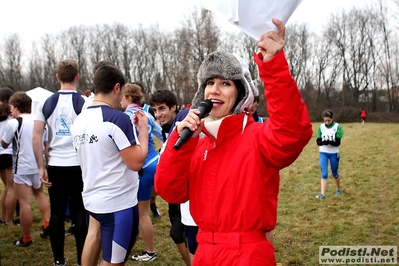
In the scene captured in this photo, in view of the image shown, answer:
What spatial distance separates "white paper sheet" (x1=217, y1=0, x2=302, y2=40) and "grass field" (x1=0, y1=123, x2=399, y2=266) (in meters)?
3.77

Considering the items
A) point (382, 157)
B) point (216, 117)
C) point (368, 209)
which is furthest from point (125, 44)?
point (216, 117)

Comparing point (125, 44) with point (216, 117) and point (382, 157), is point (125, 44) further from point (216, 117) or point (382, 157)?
point (216, 117)

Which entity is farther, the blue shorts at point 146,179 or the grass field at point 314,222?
the grass field at point 314,222

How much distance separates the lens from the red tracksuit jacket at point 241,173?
165 centimetres

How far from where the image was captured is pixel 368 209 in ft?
23.4

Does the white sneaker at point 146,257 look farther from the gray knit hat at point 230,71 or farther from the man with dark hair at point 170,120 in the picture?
the gray knit hat at point 230,71

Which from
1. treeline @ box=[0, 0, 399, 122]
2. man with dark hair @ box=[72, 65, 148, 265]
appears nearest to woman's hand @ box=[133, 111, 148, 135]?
man with dark hair @ box=[72, 65, 148, 265]

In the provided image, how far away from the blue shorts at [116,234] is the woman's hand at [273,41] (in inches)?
82.1

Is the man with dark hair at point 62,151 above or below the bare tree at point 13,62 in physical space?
below

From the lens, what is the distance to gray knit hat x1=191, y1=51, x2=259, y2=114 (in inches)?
81.3

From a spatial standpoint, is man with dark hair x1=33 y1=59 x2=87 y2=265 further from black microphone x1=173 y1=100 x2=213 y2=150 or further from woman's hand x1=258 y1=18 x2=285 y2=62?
woman's hand x1=258 y1=18 x2=285 y2=62

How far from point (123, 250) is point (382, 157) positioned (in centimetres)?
1261

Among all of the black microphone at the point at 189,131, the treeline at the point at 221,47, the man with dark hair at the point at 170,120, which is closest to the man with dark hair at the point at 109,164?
the man with dark hair at the point at 170,120

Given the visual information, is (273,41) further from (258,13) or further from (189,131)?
(189,131)
